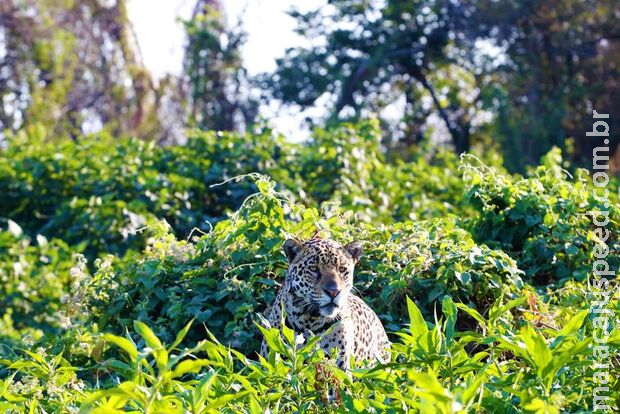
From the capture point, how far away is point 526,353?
420 centimetres

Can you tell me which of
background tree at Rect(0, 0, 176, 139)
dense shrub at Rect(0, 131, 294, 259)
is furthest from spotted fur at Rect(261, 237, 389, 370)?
background tree at Rect(0, 0, 176, 139)

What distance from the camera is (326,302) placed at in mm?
5617

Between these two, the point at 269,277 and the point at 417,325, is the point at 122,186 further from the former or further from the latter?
the point at 417,325

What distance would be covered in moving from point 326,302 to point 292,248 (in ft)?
1.41

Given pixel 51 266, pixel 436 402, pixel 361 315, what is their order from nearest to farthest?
pixel 436 402
pixel 361 315
pixel 51 266

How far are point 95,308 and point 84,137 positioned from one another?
7127 mm

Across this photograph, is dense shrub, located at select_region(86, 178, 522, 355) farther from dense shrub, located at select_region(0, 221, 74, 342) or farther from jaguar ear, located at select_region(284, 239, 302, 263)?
dense shrub, located at select_region(0, 221, 74, 342)

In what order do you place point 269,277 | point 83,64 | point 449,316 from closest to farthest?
point 449,316, point 269,277, point 83,64

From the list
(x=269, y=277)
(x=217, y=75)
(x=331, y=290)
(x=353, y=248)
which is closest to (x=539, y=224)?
(x=269, y=277)

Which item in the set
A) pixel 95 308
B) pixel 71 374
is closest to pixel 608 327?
pixel 71 374

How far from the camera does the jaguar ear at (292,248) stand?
232 inches

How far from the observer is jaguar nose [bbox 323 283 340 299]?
559cm

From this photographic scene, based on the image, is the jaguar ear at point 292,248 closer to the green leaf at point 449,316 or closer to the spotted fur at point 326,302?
the spotted fur at point 326,302

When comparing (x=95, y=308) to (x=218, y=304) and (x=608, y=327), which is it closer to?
(x=218, y=304)
